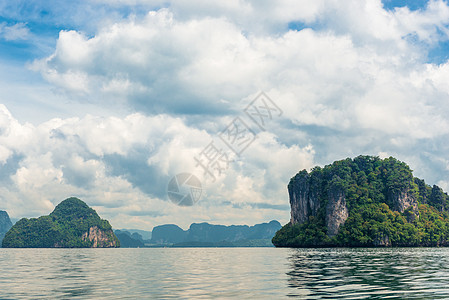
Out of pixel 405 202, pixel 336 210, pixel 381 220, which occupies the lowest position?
pixel 381 220

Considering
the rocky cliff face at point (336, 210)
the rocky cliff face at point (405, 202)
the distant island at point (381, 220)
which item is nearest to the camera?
the distant island at point (381, 220)

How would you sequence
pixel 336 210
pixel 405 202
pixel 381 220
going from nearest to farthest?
pixel 381 220
pixel 405 202
pixel 336 210

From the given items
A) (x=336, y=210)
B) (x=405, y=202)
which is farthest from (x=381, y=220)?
(x=336, y=210)

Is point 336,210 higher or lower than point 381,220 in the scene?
higher

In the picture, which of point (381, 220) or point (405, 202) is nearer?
point (381, 220)

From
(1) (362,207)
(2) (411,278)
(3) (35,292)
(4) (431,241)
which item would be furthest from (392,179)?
(3) (35,292)

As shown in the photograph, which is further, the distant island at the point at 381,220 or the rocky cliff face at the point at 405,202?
the rocky cliff face at the point at 405,202

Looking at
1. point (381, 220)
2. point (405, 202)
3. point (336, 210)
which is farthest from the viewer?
point (336, 210)

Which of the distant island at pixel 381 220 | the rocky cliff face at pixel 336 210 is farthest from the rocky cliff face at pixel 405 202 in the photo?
the rocky cliff face at pixel 336 210

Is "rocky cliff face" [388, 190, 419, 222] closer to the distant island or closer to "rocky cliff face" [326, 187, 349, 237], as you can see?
the distant island

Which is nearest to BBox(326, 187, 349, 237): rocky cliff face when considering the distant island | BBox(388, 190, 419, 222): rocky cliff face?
the distant island

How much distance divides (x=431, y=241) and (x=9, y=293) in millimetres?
190187

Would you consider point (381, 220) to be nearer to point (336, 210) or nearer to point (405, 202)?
point (405, 202)

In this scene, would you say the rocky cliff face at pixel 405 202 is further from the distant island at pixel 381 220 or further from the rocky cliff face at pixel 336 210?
the rocky cliff face at pixel 336 210
